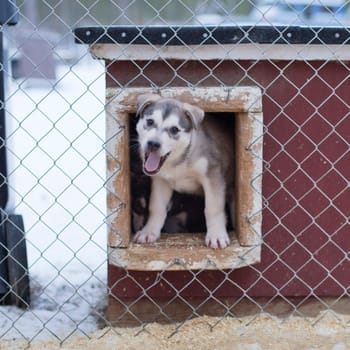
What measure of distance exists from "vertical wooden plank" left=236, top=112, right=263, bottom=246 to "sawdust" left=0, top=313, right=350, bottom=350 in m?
0.41

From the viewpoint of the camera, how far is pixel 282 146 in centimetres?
337

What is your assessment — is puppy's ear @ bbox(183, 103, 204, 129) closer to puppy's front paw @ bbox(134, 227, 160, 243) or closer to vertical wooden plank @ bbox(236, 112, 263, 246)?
vertical wooden plank @ bbox(236, 112, 263, 246)

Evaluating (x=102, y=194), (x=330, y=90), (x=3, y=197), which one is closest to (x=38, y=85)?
(x=102, y=194)

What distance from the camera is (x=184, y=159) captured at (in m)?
3.27

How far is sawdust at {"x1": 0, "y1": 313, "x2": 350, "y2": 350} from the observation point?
3137mm

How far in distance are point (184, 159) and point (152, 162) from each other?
0.21 metres

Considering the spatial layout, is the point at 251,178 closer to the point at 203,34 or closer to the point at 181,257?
the point at 181,257

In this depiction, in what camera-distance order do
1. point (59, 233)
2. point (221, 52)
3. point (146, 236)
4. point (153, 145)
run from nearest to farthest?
point (153, 145)
point (221, 52)
point (146, 236)
point (59, 233)

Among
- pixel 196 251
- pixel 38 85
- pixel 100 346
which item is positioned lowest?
pixel 100 346

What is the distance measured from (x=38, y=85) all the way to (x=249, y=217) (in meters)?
9.51

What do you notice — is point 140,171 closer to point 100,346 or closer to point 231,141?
point 231,141

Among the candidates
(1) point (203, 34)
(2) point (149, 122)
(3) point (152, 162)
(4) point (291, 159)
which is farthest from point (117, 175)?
(4) point (291, 159)

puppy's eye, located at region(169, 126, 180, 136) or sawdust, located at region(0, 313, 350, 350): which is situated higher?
puppy's eye, located at region(169, 126, 180, 136)

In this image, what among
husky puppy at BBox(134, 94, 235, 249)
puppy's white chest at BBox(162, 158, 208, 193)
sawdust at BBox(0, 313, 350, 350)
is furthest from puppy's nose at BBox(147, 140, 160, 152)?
sawdust at BBox(0, 313, 350, 350)
